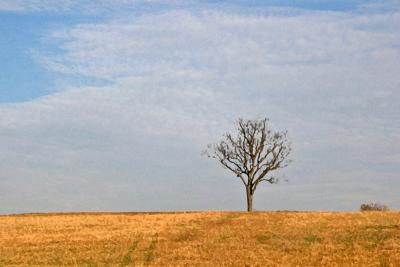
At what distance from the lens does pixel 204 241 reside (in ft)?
125

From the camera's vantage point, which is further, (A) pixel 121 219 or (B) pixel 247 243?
(A) pixel 121 219

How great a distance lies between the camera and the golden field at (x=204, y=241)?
29562 millimetres

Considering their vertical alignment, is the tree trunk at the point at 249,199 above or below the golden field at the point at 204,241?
above

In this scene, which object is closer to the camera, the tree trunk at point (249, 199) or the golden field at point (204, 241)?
the golden field at point (204, 241)

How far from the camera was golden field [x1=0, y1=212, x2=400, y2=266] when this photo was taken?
29562 millimetres

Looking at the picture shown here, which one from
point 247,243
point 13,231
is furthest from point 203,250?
point 13,231

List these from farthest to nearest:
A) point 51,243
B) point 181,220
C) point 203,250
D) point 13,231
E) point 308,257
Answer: point 181,220
point 13,231
point 51,243
point 203,250
point 308,257

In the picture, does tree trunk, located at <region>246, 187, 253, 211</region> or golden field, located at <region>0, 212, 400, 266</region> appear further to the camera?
tree trunk, located at <region>246, 187, 253, 211</region>

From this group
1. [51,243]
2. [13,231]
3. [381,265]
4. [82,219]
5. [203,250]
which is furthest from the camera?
[82,219]

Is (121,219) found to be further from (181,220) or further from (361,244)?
(361,244)

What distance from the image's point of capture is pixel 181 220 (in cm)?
5603

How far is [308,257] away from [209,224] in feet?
74.2

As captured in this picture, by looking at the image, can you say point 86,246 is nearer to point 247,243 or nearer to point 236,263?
point 247,243

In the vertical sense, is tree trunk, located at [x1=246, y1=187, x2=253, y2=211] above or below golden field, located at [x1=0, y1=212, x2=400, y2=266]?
above
